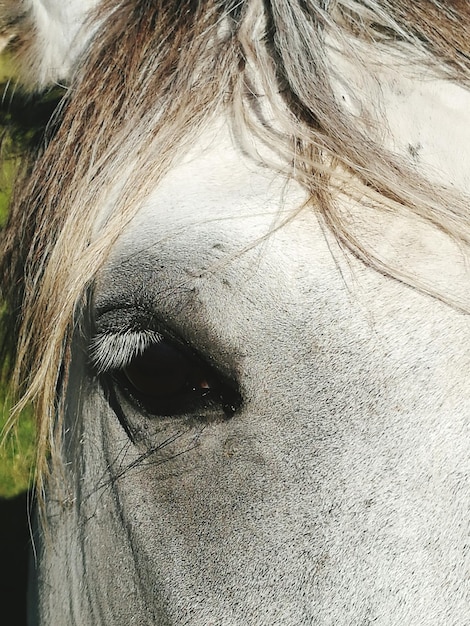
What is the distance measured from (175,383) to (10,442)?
0.88 meters

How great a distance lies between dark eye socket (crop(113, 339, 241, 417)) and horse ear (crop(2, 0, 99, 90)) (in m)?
0.63

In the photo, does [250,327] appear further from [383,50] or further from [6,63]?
[6,63]

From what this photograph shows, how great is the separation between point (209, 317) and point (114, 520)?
393 millimetres

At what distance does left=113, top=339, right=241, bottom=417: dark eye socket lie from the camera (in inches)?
36.8

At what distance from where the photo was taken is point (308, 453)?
84cm

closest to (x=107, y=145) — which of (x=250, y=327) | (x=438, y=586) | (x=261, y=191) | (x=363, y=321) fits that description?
(x=261, y=191)

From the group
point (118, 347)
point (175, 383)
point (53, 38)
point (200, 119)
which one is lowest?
point (175, 383)

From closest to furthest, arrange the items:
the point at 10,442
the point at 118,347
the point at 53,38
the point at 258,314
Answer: the point at 258,314, the point at 118,347, the point at 53,38, the point at 10,442

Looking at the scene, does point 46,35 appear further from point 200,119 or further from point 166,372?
point 166,372

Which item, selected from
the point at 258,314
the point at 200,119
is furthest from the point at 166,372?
the point at 200,119

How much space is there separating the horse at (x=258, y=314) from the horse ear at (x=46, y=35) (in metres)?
0.05

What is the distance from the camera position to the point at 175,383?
3.18ft

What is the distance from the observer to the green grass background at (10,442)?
1.41 m

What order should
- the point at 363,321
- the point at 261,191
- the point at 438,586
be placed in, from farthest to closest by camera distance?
the point at 261,191, the point at 363,321, the point at 438,586
